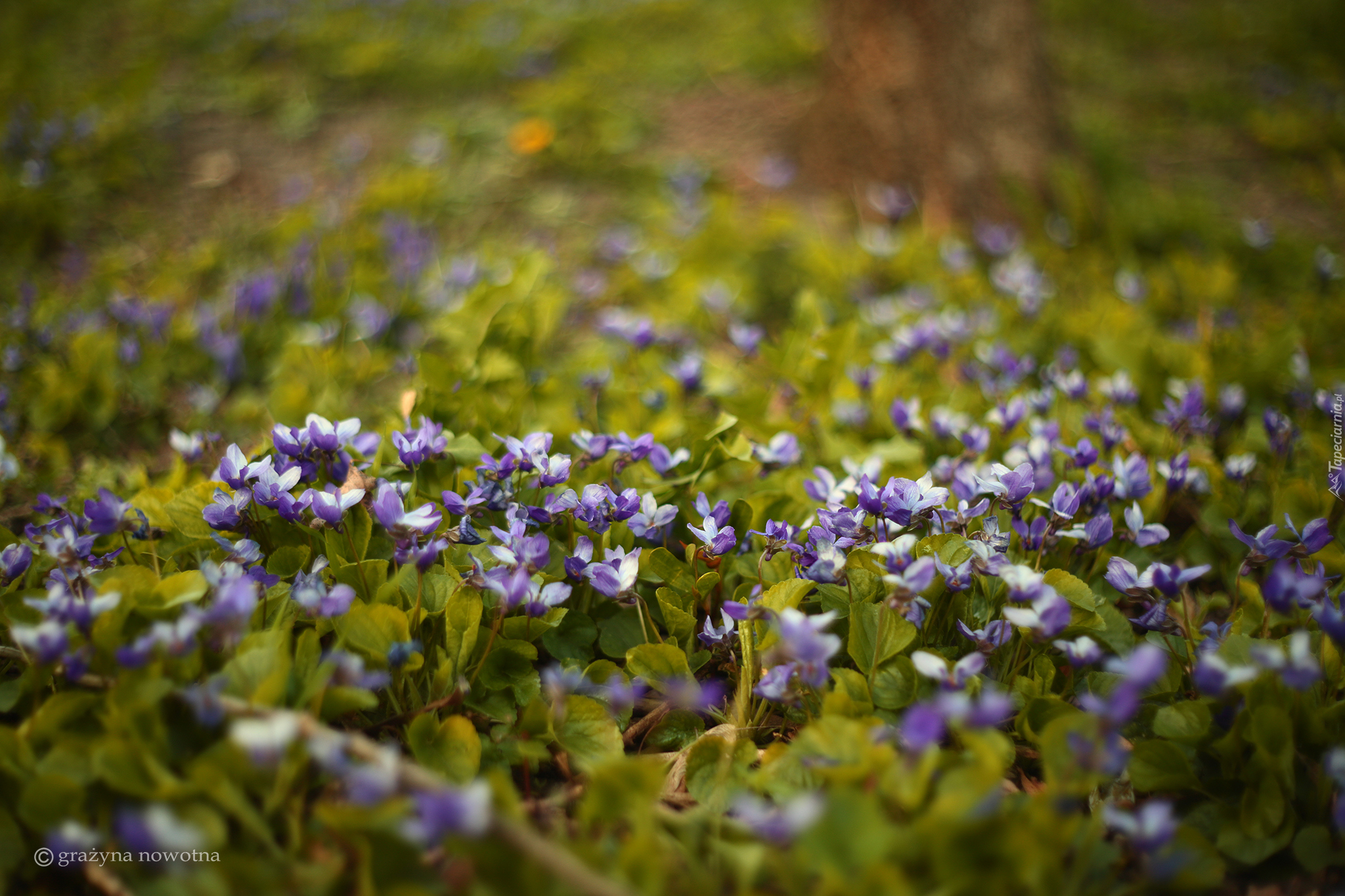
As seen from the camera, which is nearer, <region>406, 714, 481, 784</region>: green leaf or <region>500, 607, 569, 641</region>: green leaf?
<region>406, 714, 481, 784</region>: green leaf

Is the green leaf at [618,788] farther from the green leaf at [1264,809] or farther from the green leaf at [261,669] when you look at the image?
the green leaf at [1264,809]

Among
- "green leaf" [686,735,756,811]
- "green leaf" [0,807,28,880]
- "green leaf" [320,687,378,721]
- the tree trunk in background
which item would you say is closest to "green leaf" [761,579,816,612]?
"green leaf" [686,735,756,811]

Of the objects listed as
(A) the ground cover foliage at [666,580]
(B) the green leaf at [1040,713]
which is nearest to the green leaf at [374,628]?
(A) the ground cover foliage at [666,580]

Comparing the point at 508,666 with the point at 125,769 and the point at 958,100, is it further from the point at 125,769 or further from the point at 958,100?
the point at 958,100

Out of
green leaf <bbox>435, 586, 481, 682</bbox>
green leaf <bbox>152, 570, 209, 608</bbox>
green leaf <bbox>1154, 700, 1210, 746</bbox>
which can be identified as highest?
green leaf <bbox>152, 570, 209, 608</bbox>

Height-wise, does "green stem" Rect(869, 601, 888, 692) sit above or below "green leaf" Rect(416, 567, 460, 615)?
below

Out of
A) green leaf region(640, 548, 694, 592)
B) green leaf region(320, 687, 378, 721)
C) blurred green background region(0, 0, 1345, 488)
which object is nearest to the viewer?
green leaf region(320, 687, 378, 721)

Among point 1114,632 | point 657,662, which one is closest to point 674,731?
point 657,662

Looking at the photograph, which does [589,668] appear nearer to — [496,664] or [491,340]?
[496,664]

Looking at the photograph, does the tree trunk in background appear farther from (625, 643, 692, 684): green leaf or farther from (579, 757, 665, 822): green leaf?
(579, 757, 665, 822): green leaf
